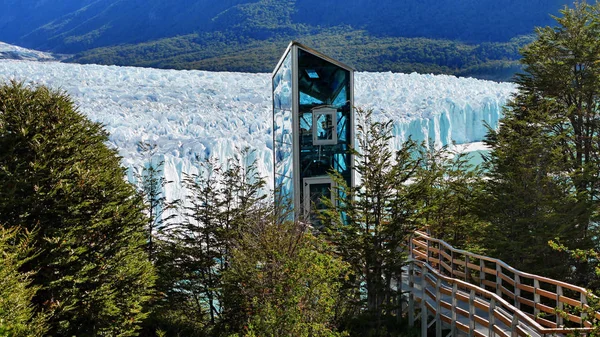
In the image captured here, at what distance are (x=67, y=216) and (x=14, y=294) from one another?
210 centimetres

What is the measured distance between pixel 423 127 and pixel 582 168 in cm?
1708

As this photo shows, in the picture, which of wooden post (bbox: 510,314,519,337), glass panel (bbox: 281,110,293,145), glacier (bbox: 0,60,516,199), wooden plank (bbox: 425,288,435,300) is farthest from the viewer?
glacier (bbox: 0,60,516,199)

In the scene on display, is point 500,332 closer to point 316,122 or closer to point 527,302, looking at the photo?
point 527,302

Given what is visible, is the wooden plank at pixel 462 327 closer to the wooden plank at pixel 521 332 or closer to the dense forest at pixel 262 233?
the dense forest at pixel 262 233

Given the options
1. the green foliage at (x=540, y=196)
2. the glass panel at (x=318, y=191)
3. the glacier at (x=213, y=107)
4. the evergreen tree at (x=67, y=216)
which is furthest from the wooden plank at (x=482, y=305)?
the glacier at (x=213, y=107)

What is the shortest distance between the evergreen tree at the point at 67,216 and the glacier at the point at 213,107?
9.02 metres

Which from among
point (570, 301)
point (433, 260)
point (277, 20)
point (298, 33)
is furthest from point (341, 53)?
point (570, 301)

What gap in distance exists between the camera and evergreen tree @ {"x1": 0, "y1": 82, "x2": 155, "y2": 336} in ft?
27.1

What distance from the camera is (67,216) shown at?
862cm

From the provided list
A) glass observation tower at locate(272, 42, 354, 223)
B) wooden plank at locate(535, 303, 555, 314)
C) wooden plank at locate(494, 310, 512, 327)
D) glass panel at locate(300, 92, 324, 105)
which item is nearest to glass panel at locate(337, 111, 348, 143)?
glass observation tower at locate(272, 42, 354, 223)

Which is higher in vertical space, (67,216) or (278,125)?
(278,125)

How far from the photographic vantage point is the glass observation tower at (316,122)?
12695 mm

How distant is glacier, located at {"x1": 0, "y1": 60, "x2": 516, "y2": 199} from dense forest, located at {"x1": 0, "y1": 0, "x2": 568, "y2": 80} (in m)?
27.8

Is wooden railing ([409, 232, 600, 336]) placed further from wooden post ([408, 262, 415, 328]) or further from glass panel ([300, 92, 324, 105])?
glass panel ([300, 92, 324, 105])
